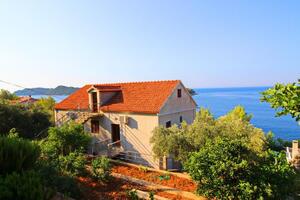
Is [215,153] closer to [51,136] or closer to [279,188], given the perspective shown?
[279,188]

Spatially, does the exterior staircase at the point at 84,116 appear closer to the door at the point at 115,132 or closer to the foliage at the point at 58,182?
the door at the point at 115,132

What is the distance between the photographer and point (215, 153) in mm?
9781

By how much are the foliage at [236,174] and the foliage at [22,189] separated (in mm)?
5930

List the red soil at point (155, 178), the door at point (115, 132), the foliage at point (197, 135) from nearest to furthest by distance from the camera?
1. the red soil at point (155, 178)
2. the foliage at point (197, 135)
3. the door at point (115, 132)

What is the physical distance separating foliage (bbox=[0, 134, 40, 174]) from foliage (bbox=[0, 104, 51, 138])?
18140 millimetres

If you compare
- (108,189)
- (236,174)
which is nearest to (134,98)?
(108,189)

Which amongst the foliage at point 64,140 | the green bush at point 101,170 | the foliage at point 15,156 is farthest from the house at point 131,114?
the foliage at point 15,156

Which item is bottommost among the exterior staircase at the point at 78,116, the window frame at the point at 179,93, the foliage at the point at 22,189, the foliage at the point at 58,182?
the foliage at the point at 58,182

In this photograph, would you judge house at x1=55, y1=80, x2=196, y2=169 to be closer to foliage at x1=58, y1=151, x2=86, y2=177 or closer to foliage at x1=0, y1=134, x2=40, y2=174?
foliage at x1=58, y1=151, x2=86, y2=177

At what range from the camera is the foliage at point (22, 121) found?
25.1 meters

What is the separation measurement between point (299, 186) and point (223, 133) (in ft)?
16.4

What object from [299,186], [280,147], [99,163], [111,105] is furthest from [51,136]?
[280,147]

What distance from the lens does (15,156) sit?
9.04 m

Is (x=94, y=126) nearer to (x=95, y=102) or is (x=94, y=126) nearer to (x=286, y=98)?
(x=95, y=102)
